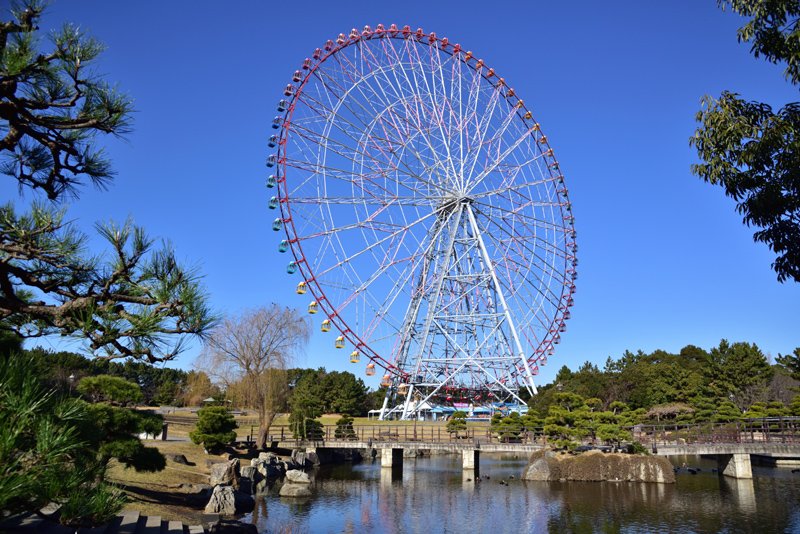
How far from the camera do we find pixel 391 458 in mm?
32125

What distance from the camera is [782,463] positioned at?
33344mm

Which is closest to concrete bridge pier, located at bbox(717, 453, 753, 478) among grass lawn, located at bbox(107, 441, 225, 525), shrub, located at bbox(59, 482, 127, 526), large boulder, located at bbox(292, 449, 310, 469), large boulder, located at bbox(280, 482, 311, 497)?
large boulder, located at bbox(280, 482, 311, 497)

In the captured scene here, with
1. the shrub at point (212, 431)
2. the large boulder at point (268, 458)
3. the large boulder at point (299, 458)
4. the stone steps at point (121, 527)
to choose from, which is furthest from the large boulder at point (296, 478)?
the stone steps at point (121, 527)

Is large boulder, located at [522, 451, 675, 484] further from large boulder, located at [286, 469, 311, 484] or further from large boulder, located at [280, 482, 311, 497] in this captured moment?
large boulder, located at [280, 482, 311, 497]

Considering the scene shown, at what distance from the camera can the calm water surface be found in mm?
17266

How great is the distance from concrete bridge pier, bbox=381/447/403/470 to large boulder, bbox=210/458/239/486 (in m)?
11.0

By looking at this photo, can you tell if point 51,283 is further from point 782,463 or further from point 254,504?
point 782,463

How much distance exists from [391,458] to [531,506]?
1291 centimetres

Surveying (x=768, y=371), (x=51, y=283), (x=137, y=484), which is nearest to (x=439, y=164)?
(x=137, y=484)

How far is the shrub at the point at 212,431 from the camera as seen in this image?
26953 millimetres

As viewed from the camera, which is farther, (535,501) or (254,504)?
(535,501)

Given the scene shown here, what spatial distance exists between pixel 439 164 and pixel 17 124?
31.4 m

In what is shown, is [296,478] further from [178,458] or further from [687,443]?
[687,443]

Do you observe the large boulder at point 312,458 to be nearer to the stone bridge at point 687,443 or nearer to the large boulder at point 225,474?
the stone bridge at point 687,443
